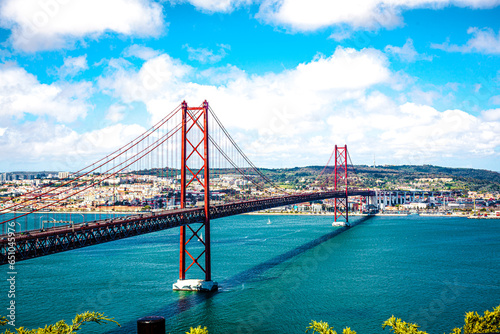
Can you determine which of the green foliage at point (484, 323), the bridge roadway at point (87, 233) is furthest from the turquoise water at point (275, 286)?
the green foliage at point (484, 323)

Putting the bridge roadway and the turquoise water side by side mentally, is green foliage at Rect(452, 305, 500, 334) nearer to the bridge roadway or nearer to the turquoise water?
the turquoise water

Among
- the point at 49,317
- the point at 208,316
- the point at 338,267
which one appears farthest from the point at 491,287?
the point at 49,317

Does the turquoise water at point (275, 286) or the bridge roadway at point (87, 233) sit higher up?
the bridge roadway at point (87, 233)

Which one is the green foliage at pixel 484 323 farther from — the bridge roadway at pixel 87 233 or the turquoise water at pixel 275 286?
the bridge roadway at pixel 87 233

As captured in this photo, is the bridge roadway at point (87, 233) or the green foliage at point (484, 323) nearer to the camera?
the green foliage at point (484, 323)

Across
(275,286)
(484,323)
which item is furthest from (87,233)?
(484,323)

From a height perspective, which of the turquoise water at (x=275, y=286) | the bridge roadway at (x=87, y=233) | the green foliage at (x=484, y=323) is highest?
the bridge roadway at (x=87, y=233)

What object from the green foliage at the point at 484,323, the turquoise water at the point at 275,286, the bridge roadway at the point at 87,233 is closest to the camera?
the green foliage at the point at 484,323

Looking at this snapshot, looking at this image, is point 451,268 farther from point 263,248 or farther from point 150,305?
point 150,305
